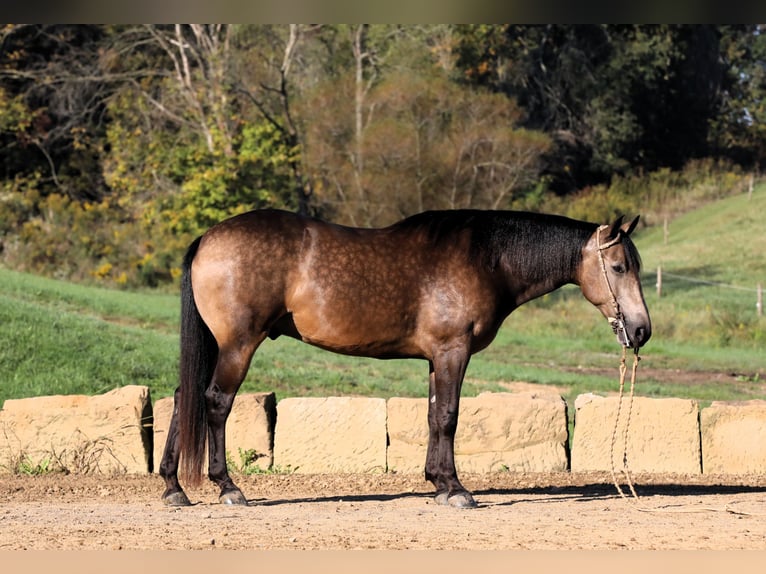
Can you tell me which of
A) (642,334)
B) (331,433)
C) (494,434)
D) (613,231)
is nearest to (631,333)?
(642,334)

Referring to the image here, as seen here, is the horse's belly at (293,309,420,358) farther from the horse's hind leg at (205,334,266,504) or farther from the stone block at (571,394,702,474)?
the stone block at (571,394,702,474)

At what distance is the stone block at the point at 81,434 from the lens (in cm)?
1078

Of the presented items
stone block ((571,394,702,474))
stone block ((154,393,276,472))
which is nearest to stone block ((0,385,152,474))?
stone block ((154,393,276,472))

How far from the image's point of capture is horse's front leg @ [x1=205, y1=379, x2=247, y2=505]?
895cm

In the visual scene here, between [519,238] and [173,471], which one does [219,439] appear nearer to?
[173,471]

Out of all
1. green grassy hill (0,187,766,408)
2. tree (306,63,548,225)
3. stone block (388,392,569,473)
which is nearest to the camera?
stone block (388,392,569,473)

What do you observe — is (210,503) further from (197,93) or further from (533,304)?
(197,93)

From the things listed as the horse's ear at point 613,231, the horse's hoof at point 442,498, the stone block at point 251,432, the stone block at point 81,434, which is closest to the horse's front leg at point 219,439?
the horse's hoof at point 442,498

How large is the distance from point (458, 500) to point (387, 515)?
0.66 meters

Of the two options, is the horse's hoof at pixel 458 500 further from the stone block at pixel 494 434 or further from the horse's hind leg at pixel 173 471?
the horse's hind leg at pixel 173 471

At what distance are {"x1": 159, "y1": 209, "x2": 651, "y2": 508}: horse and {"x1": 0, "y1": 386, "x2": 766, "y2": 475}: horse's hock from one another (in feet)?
4.82

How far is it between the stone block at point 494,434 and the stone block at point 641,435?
199mm

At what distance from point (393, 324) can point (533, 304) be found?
18.2 metres

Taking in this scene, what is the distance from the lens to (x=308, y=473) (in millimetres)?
10836
